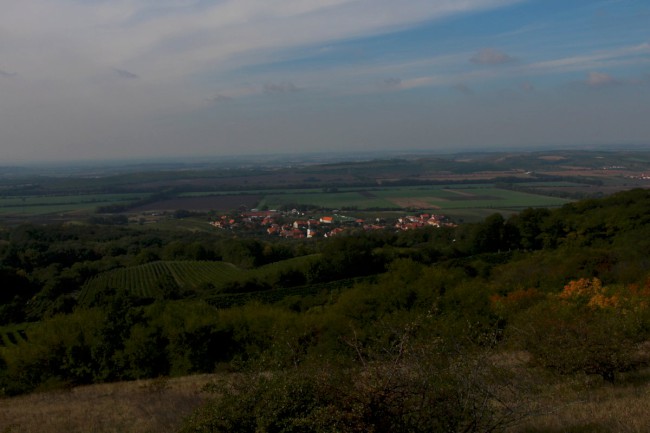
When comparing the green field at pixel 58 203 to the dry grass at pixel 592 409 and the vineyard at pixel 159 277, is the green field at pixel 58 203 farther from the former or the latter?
the dry grass at pixel 592 409

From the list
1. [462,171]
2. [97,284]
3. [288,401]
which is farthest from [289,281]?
[462,171]

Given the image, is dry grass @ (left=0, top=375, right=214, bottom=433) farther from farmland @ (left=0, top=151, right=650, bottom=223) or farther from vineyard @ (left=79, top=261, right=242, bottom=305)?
farmland @ (left=0, top=151, right=650, bottom=223)

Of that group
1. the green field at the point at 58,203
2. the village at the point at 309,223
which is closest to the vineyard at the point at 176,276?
the village at the point at 309,223

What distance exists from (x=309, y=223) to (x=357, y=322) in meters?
57.2

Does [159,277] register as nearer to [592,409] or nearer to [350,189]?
[592,409]

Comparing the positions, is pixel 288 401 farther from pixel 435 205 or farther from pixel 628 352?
pixel 435 205

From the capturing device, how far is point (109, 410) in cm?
1065

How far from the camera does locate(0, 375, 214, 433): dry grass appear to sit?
29.3 feet

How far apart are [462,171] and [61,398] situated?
131 metres

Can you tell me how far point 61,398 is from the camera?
13.8m

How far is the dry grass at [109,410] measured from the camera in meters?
8.94

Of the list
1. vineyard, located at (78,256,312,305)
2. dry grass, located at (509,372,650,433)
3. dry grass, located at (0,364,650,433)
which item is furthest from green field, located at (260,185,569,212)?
dry grass, located at (509,372,650,433)

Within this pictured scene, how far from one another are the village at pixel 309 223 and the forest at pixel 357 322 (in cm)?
1067

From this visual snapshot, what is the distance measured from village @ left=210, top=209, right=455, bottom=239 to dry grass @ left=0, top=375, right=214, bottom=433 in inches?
1979
